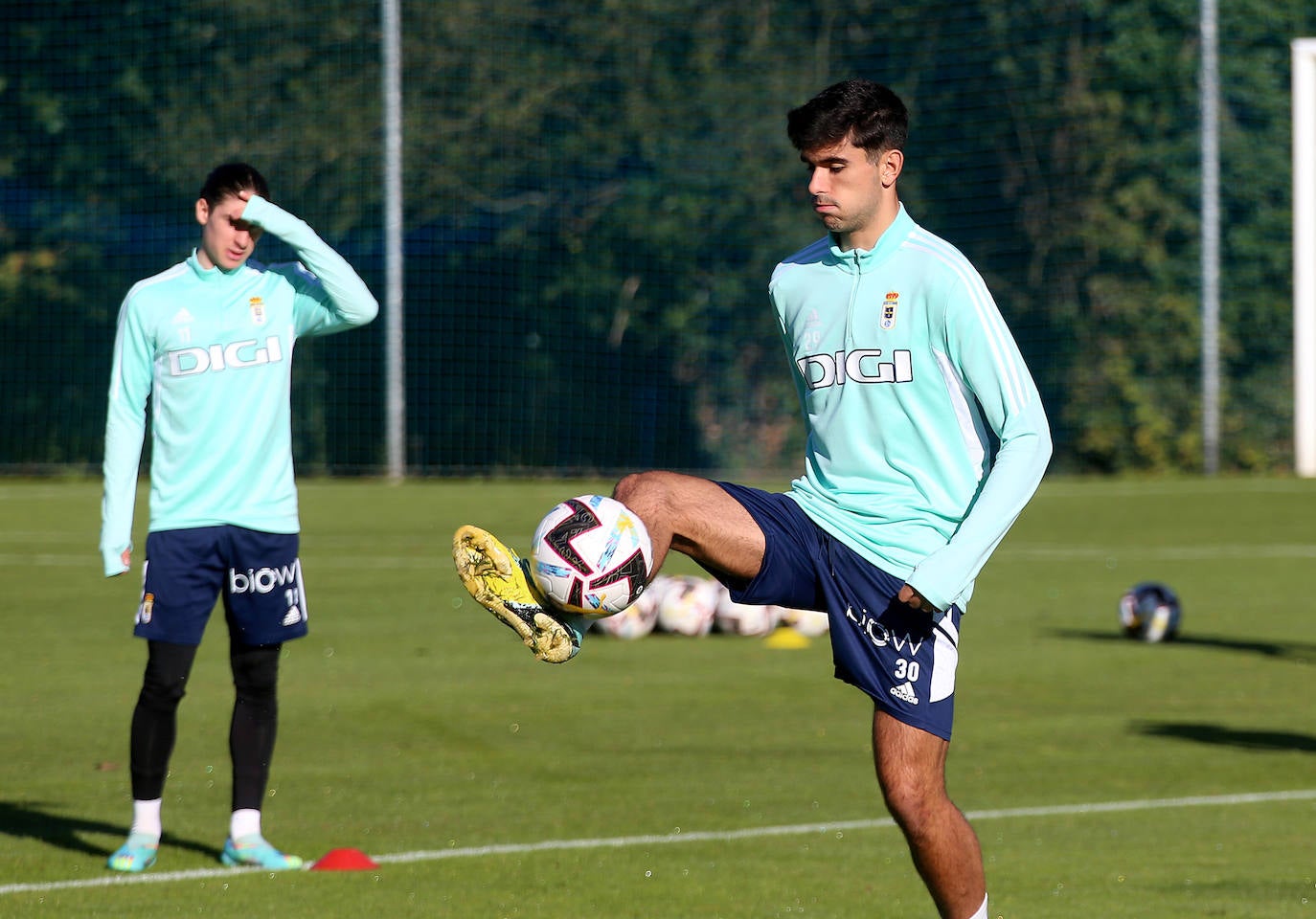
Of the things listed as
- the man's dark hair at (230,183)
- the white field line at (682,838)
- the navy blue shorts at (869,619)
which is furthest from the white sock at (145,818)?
the navy blue shorts at (869,619)

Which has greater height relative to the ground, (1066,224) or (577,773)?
(1066,224)

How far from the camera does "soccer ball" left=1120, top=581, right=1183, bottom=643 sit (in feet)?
44.4

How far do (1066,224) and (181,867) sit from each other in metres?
24.3

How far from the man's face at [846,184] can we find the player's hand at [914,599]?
0.95 meters

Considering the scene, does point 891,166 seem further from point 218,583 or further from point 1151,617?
point 1151,617

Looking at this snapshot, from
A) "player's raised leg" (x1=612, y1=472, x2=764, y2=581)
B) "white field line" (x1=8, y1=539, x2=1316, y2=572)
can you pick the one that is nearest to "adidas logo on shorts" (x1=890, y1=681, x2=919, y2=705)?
"player's raised leg" (x1=612, y1=472, x2=764, y2=581)

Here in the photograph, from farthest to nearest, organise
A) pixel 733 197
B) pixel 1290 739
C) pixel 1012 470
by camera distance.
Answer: pixel 733 197 < pixel 1290 739 < pixel 1012 470

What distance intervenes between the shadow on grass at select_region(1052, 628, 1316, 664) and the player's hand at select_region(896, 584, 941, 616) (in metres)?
8.30

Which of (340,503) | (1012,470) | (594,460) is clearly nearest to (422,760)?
(1012,470)

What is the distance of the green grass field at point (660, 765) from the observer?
22.3 ft

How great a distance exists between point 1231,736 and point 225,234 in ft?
18.4

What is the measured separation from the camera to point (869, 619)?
17.4 feet

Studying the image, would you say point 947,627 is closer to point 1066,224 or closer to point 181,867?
point 181,867

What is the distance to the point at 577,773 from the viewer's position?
909 centimetres
